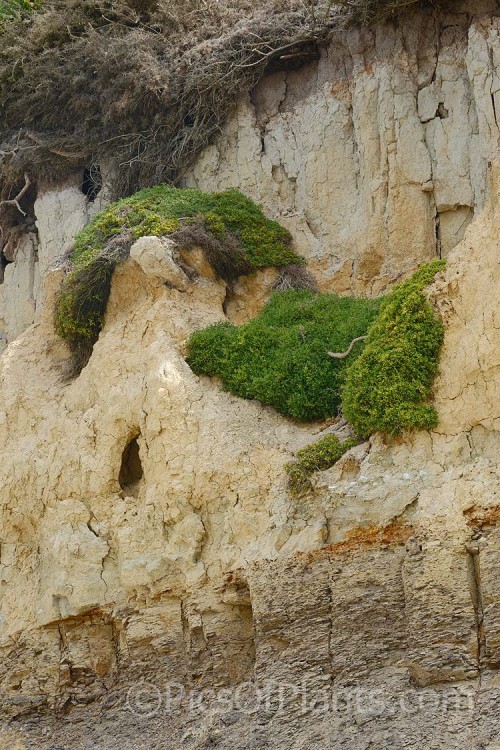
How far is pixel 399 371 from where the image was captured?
48.4 ft

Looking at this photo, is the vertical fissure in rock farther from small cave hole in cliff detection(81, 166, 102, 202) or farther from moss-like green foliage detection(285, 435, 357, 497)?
small cave hole in cliff detection(81, 166, 102, 202)

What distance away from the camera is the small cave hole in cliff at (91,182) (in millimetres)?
21469

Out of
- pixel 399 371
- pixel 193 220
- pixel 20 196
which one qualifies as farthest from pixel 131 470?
pixel 20 196

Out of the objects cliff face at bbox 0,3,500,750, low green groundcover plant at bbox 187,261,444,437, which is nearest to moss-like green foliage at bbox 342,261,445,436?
low green groundcover plant at bbox 187,261,444,437

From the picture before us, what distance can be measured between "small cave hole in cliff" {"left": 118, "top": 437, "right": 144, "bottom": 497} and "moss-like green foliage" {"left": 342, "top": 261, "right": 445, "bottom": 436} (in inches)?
127

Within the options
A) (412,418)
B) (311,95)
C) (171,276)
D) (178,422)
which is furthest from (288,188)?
(412,418)

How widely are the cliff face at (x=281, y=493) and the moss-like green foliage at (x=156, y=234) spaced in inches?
13.3

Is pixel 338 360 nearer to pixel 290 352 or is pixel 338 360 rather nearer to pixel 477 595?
pixel 290 352

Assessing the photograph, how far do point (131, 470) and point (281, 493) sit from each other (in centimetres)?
287

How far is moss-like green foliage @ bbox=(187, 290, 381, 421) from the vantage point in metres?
16.2

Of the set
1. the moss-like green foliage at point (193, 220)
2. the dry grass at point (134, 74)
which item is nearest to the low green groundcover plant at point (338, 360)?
the moss-like green foliage at point (193, 220)

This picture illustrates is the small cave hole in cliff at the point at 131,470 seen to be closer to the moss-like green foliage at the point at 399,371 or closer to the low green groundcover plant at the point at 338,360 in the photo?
the low green groundcover plant at the point at 338,360

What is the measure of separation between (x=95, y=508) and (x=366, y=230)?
5633 millimetres

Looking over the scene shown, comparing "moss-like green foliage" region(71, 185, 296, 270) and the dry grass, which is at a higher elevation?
the dry grass
